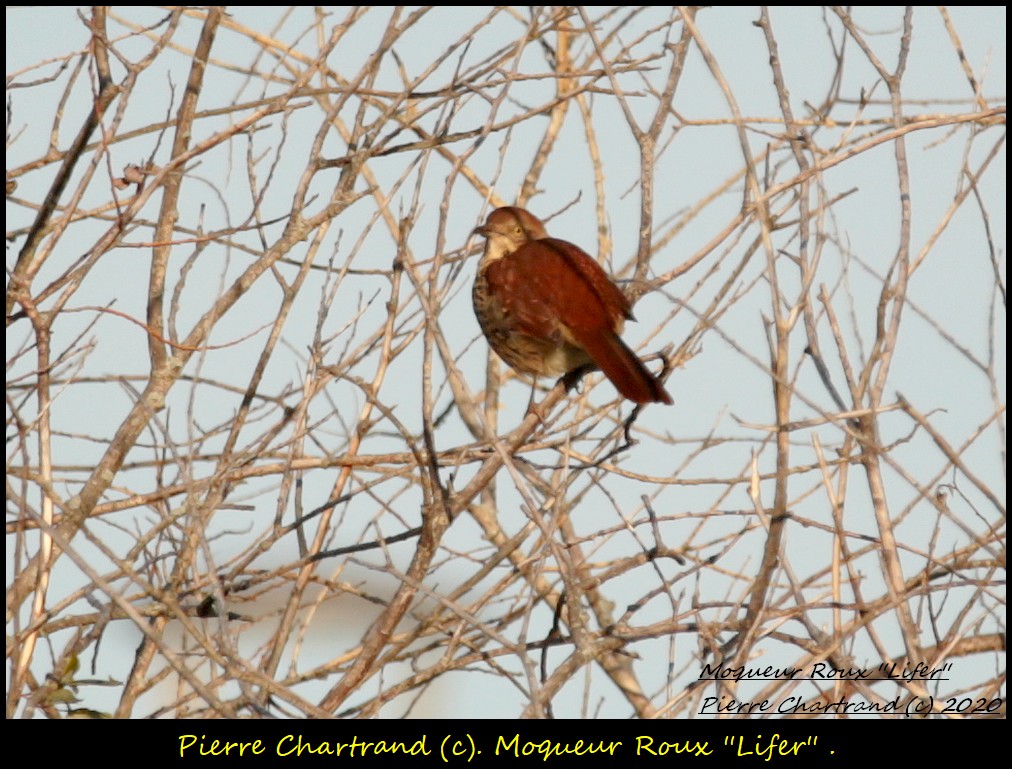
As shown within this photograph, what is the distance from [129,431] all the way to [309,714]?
1.29m

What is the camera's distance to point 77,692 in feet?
11.7

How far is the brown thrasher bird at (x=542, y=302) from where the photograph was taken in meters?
4.59

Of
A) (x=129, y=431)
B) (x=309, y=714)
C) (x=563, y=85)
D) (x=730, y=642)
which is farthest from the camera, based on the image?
(x=563, y=85)

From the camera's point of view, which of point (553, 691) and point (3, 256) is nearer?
point (553, 691)

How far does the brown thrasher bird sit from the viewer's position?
459 cm

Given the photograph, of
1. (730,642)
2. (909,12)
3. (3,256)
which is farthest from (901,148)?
(3,256)

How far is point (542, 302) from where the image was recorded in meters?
4.75

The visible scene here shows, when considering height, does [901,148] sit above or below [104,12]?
below

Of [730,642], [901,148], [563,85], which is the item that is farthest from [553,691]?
[563,85]

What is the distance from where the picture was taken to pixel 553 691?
304 cm

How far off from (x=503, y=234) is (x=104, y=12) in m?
1.89

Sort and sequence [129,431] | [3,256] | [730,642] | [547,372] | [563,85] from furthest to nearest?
[563,85] → [547,372] → [129,431] → [3,256] → [730,642]
